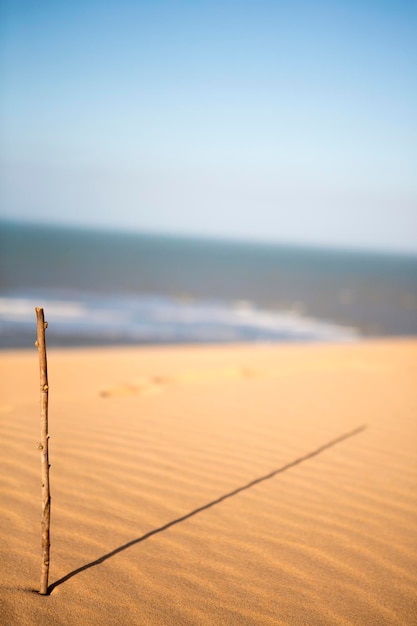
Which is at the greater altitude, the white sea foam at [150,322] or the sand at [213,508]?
the white sea foam at [150,322]

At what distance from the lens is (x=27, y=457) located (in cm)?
406

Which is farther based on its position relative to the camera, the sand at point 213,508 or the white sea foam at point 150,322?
the white sea foam at point 150,322

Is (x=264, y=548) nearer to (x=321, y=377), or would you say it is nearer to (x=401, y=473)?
(x=401, y=473)

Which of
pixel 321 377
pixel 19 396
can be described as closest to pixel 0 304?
pixel 19 396

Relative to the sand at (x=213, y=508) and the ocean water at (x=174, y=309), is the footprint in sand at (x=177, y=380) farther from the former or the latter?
the ocean water at (x=174, y=309)

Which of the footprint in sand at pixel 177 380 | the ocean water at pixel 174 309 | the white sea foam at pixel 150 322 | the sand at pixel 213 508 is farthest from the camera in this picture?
the ocean water at pixel 174 309

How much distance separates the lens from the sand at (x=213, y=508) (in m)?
2.60

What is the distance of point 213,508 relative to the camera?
3.52 metres

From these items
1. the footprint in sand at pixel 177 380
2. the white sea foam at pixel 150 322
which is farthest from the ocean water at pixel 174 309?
the footprint in sand at pixel 177 380

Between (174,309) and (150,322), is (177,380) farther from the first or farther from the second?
(174,309)

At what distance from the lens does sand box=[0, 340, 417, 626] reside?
2.60 m

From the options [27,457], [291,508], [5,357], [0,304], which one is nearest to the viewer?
[291,508]

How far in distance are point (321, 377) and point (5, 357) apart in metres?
6.11

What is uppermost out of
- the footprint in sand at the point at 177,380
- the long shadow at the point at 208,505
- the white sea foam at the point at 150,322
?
the white sea foam at the point at 150,322
